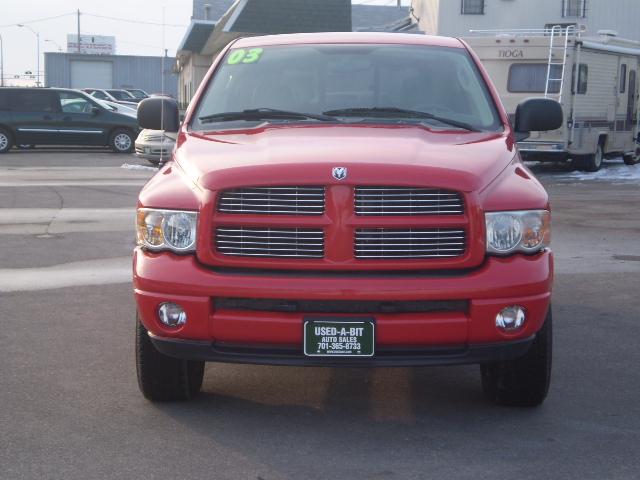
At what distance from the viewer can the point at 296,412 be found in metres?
5.34

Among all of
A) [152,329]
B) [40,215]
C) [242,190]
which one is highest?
[242,190]

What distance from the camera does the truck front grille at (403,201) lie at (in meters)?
4.77

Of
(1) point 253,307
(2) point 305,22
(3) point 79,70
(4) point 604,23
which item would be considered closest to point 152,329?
(1) point 253,307

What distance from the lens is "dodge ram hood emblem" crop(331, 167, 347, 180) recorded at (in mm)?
4766

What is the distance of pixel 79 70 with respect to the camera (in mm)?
81250

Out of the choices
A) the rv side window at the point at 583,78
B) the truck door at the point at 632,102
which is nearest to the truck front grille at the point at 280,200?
the rv side window at the point at 583,78

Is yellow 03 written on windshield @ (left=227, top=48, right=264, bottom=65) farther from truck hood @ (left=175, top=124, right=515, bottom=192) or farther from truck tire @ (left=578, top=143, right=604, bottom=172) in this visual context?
truck tire @ (left=578, top=143, right=604, bottom=172)

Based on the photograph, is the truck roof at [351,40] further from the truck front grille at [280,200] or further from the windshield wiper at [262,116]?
the truck front grille at [280,200]

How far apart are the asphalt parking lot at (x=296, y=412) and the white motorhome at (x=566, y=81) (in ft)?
41.4

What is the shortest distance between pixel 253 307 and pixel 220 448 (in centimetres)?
64

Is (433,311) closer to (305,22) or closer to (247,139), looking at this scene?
(247,139)

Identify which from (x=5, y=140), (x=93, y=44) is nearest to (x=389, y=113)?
(x=5, y=140)

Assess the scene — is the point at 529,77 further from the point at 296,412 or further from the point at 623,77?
the point at 296,412

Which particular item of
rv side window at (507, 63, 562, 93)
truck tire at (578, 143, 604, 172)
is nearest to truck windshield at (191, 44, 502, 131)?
rv side window at (507, 63, 562, 93)
